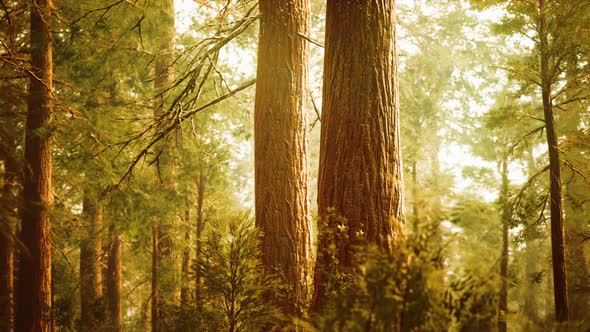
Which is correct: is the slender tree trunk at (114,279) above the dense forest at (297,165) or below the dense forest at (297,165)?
below

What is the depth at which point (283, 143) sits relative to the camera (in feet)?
15.5

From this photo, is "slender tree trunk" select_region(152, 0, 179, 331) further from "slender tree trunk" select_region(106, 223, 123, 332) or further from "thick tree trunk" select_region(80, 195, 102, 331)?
"thick tree trunk" select_region(80, 195, 102, 331)

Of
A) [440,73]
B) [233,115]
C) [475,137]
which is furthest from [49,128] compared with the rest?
[475,137]

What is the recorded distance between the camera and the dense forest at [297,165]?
2312 mm

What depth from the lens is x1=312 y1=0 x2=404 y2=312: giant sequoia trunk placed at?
134 inches

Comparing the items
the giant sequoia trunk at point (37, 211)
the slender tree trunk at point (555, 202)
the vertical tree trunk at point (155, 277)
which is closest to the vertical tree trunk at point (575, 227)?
the slender tree trunk at point (555, 202)

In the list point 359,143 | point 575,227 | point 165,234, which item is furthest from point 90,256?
point 575,227

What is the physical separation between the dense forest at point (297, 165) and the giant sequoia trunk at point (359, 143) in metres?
0.02

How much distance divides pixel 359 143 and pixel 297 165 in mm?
1414

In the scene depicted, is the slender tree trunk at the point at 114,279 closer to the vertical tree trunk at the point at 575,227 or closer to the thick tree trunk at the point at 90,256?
the thick tree trunk at the point at 90,256

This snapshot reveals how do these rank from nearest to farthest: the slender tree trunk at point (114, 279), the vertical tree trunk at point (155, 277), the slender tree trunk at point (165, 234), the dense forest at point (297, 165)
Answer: the dense forest at point (297, 165)
the slender tree trunk at point (165, 234)
the vertical tree trunk at point (155, 277)
the slender tree trunk at point (114, 279)

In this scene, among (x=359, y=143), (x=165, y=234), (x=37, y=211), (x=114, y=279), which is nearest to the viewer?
(x=359, y=143)

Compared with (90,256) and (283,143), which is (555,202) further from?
(90,256)

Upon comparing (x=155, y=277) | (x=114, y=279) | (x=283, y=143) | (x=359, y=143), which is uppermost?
(x=283, y=143)
